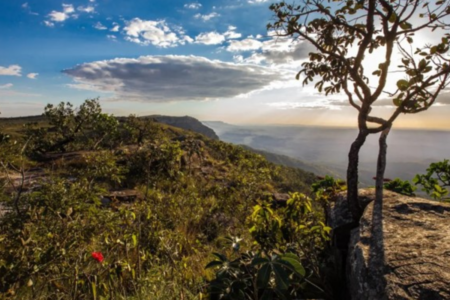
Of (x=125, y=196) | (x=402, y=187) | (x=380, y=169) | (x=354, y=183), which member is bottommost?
(x=125, y=196)

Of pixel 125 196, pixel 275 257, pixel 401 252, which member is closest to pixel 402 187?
pixel 401 252

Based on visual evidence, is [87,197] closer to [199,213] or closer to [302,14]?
[302,14]

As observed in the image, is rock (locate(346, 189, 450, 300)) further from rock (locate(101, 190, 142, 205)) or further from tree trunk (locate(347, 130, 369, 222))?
rock (locate(101, 190, 142, 205))

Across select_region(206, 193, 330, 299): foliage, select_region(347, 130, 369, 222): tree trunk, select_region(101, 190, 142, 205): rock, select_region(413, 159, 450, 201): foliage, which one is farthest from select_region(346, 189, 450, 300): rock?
select_region(101, 190, 142, 205): rock

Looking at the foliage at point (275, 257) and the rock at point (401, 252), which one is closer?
the rock at point (401, 252)

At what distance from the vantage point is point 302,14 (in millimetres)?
5324

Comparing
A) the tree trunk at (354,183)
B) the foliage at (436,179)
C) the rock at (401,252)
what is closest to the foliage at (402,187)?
the foliage at (436,179)

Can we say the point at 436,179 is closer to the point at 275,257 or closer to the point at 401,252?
the point at 401,252

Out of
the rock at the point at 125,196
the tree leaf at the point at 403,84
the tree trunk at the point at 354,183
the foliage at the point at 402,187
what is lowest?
the rock at the point at 125,196

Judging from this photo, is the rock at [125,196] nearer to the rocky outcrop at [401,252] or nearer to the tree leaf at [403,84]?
the rocky outcrop at [401,252]

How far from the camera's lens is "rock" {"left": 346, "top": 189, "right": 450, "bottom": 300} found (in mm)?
2757

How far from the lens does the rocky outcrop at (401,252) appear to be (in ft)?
9.05

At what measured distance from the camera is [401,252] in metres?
3.26

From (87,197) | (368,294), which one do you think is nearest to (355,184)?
(368,294)
